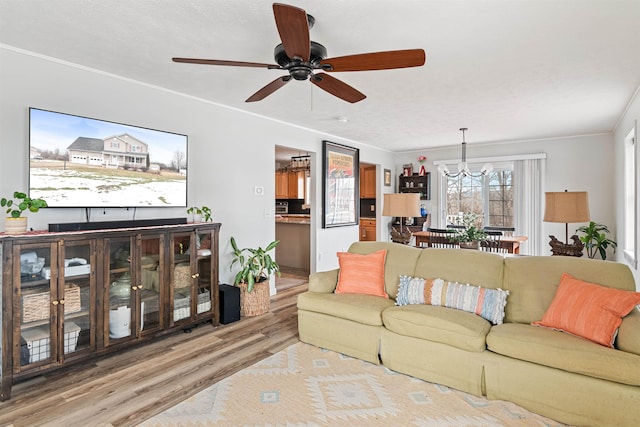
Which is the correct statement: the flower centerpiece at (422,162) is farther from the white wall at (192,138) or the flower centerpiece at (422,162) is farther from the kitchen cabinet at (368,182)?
the white wall at (192,138)

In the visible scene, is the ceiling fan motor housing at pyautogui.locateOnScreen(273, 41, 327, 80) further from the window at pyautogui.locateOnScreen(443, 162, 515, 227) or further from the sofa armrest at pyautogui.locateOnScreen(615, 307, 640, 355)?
the window at pyautogui.locateOnScreen(443, 162, 515, 227)

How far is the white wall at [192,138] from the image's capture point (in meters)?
2.61

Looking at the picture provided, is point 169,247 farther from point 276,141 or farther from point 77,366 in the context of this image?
point 276,141

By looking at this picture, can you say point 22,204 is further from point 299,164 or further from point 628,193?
point 628,193

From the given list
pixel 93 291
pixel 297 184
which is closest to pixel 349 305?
pixel 93 291

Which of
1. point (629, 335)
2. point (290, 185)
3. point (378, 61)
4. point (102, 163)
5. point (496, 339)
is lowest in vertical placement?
point (496, 339)

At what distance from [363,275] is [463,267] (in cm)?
87

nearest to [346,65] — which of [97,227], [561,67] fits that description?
[561,67]

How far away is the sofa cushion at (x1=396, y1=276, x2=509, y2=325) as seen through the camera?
2.61 metres

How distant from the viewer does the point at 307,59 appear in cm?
205

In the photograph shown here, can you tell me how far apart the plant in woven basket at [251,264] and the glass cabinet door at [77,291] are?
1.52 m

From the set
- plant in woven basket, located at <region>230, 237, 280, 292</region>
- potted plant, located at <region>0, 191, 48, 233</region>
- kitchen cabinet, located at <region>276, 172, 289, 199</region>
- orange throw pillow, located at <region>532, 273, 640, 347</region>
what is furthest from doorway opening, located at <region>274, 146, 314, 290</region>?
orange throw pillow, located at <region>532, 273, 640, 347</region>

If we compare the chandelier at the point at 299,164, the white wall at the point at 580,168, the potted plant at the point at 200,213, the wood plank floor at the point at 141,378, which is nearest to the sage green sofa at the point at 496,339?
the wood plank floor at the point at 141,378

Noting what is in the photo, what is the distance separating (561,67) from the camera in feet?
9.55
